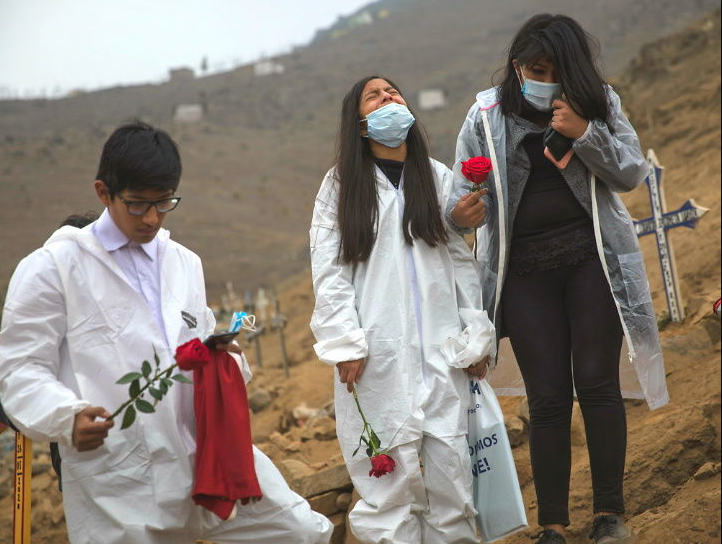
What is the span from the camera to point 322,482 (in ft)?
16.1

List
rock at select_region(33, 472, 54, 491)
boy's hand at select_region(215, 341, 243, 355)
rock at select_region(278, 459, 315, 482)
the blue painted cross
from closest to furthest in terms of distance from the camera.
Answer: boy's hand at select_region(215, 341, 243, 355), rock at select_region(278, 459, 315, 482), the blue painted cross, rock at select_region(33, 472, 54, 491)

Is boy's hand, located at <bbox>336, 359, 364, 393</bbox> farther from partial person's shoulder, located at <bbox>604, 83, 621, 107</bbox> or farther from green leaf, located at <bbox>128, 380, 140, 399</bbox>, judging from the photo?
partial person's shoulder, located at <bbox>604, 83, 621, 107</bbox>

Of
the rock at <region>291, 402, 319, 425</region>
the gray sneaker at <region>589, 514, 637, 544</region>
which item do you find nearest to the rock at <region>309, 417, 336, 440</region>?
the rock at <region>291, 402, 319, 425</region>

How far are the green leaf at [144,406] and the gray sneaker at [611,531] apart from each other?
5.73 feet

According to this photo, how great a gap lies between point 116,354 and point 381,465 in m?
1.14

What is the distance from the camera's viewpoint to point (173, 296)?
3.13 meters

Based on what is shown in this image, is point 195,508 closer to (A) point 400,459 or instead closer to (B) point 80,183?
(A) point 400,459

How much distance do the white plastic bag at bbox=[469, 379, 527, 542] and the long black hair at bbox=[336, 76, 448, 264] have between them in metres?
0.67

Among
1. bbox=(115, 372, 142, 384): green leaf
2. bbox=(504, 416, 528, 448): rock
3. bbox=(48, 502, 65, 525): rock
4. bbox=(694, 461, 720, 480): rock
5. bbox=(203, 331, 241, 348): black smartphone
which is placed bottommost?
bbox=(48, 502, 65, 525): rock

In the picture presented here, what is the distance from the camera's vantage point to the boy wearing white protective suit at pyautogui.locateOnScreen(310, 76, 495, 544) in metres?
3.66

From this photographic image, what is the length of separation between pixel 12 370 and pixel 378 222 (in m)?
1.58

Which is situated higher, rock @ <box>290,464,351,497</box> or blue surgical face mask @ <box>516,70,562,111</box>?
blue surgical face mask @ <box>516,70,562,111</box>

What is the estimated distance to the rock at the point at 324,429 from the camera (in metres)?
6.93

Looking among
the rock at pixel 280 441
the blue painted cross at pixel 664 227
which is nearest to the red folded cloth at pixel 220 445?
the rock at pixel 280 441
